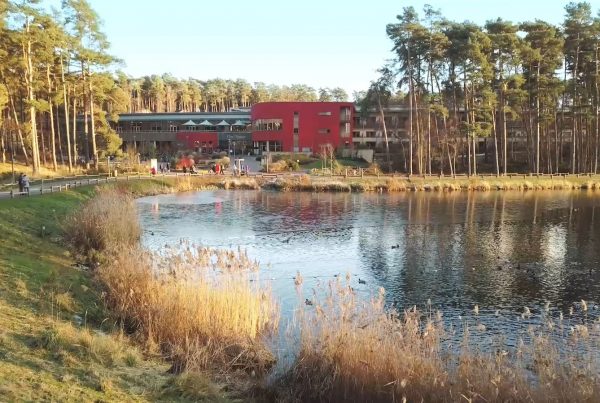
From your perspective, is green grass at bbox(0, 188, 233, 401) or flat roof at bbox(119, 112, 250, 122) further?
flat roof at bbox(119, 112, 250, 122)

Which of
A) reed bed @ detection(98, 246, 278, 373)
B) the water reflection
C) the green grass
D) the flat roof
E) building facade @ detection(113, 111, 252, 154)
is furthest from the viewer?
the flat roof

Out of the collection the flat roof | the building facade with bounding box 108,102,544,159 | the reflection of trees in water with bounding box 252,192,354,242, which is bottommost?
the reflection of trees in water with bounding box 252,192,354,242

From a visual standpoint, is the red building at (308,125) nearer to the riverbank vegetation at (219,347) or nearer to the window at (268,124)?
the window at (268,124)

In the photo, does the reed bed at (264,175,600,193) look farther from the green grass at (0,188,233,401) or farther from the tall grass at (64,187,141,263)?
the green grass at (0,188,233,401)

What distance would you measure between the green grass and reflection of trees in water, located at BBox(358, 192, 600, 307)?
840cm

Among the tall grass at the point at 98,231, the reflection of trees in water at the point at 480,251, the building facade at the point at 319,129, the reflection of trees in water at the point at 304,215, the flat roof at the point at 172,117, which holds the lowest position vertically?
the reflection of trees in water at the point at 480,251

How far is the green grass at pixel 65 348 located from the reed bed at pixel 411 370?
1.68 meters

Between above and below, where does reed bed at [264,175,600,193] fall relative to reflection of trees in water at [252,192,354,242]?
above

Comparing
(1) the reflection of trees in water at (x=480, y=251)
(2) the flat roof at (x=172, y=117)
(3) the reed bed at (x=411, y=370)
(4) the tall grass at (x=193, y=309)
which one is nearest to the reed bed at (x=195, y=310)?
(4) the tall grass at (x=193, y=309)

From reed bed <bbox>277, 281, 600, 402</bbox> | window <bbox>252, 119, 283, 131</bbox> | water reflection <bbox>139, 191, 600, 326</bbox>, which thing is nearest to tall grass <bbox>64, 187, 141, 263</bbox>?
water reflection <bbox>139, 191, 600, 326</bbox>

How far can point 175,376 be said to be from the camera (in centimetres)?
803

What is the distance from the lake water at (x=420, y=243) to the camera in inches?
608

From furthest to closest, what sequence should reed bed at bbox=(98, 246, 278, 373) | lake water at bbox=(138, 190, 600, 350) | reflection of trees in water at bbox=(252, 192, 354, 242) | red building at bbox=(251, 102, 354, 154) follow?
1. red building at bbox=(251, 102, 354, 154)
2. reflection of trees in water at bbox=(252, 192, 354, 242)
3. lake water at bbox=(138, 190, 600, 350)
4. reed bed at bbox=(98, 246, 278, 373)

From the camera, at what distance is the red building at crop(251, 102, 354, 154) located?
79062mm
